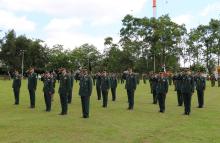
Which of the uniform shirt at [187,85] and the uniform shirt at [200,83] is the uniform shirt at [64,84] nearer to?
the uniform shirt at [187,85]

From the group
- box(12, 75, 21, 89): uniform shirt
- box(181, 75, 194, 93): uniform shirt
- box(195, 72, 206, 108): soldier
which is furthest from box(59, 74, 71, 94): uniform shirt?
box(195, 72, 206, 108): soldier

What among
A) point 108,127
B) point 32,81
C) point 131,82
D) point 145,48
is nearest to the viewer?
point 108,127

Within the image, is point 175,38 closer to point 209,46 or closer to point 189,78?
point 209,46

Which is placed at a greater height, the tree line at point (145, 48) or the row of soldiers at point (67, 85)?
the tree line at point (145, 48)

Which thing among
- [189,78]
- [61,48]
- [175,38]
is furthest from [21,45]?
[189,78]

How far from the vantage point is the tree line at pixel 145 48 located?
94.2 meters

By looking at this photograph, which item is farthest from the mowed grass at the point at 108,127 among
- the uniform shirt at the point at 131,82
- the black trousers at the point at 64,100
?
the uniform shirt at the point at 131,82

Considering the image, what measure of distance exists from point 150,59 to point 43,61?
2829 centimetres

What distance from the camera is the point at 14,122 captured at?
54.3 ft

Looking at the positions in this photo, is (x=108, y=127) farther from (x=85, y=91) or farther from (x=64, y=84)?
(x=64, y=84)

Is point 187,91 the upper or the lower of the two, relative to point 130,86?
lower

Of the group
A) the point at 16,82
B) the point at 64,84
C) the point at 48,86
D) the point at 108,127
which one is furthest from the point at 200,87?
the point at 108,127

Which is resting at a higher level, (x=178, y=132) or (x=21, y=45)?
(x=21, y=45)

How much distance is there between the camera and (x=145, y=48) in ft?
316
